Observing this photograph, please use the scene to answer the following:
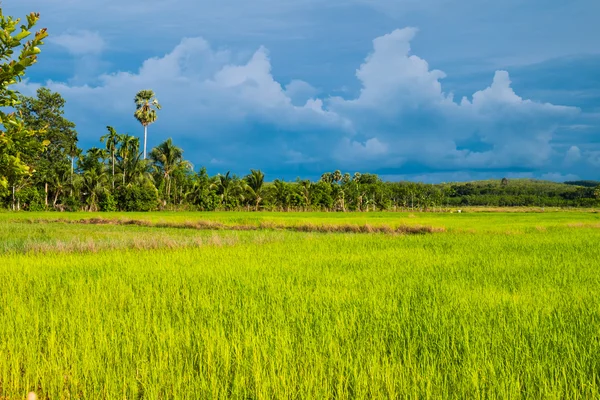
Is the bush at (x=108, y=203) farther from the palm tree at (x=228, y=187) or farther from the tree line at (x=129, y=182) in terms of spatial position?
the palm tree at (x=228, y=187)

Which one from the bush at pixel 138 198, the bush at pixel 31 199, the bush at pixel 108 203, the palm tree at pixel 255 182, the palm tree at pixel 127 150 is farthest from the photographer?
the palm tree at pixel 255 182

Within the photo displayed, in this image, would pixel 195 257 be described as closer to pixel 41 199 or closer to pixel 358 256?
pixel 358 256

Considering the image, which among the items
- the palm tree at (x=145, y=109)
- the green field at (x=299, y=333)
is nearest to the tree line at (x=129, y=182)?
the palm tree at (x=145, y=109)

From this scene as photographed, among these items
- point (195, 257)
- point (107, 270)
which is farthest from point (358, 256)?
point (107, 270)

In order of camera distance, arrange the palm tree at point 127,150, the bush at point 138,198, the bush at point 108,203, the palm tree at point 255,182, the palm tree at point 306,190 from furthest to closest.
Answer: the palm tree at point 306,190, the palm tree at point 255,182, the palm tree at point 127,150, the bush at point 138,198, the bush at point 108,203

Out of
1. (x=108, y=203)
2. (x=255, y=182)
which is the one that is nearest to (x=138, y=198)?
(x=108, y=203)

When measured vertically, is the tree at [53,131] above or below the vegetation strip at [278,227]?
above

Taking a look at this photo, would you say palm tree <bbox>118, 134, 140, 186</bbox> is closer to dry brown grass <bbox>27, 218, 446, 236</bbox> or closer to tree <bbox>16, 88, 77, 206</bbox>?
tree <bbox>16, 88, 77, 206</bbox>

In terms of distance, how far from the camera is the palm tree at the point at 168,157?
48.9 meters

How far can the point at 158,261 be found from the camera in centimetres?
920

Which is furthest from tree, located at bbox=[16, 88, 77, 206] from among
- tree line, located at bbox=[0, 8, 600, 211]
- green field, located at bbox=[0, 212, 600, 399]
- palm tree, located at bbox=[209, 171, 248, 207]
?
green field, located at bbox=[0, 212, 600, 399]

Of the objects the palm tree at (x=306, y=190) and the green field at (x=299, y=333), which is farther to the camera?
the palm tree at (x=306, y=190)

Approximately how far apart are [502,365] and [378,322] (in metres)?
1.29

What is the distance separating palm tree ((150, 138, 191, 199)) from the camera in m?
48.9
